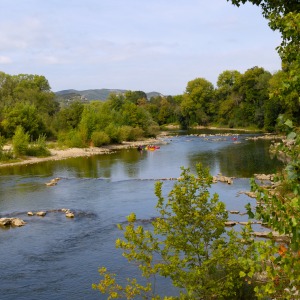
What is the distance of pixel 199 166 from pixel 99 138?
2161 inches

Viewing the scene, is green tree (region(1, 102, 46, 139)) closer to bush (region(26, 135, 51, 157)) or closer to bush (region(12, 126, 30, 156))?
bush (region(26, 135, 51, 157))

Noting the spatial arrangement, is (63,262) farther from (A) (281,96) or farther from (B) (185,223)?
(A) (281,96)

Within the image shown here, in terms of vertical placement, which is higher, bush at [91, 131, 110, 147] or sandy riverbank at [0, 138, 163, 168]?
bush at [91, 131, 110, 147]

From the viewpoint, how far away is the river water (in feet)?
54.0

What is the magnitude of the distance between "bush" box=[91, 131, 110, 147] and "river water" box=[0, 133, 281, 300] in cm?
927

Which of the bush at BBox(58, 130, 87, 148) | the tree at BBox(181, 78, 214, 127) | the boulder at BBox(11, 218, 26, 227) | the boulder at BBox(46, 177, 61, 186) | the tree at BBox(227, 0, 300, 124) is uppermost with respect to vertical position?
the tree at BBox(181, 78, 214, 127)

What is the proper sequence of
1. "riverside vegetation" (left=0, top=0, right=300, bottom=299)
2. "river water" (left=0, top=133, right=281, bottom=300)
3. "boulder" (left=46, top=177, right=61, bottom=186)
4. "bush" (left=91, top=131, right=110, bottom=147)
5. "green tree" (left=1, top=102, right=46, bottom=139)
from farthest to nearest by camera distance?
"bush" (left=91, top=131, right=110, bottom=147)
"green tree" (left=1, top=102, right=46, bottom=139)
"boulder" (left=46, top=177, right=61, bottom=186)
"river water" (left=0, top=133, right=281, bottom=300)
"riverside vegetation" (left=0, top=0, right=300, bottom=299)

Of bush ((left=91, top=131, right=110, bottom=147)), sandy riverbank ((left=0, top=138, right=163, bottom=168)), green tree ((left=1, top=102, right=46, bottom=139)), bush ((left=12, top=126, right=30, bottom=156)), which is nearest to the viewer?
sandy riverbank ((left=0, top=138, right=163, bottom=168))

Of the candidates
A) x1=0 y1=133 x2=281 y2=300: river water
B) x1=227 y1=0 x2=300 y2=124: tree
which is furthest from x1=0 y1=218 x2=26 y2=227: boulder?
x1=227 y1=0 x2=300 y2=124: tree

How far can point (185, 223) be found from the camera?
953 cm

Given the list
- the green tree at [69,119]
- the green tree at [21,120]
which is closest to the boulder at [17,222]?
the green tree at [21,120]

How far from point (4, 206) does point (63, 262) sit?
1164 centimetres

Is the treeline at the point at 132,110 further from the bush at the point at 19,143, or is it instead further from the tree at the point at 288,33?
the tree at the point at 288,33

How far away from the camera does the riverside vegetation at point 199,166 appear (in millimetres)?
4176
